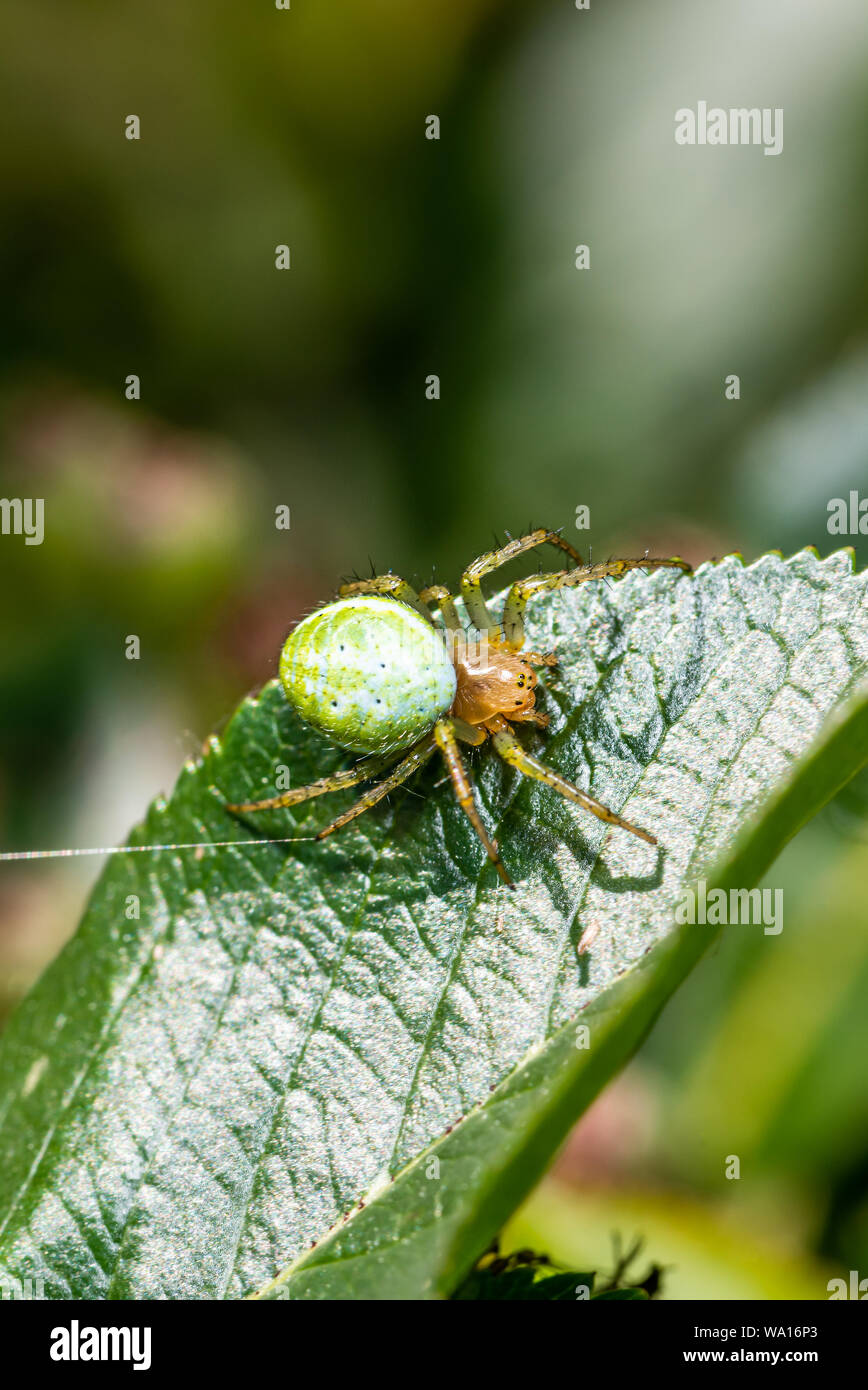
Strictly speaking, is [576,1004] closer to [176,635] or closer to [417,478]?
[176,635]

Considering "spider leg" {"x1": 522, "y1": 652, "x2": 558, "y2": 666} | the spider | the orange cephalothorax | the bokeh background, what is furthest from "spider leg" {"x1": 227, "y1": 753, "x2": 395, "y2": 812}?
the bokeh background

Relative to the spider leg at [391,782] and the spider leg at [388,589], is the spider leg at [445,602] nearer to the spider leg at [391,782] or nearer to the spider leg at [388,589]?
the spider leg at [388,589]

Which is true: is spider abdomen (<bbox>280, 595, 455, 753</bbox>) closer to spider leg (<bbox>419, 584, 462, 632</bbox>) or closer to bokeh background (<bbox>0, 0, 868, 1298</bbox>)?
spider leg (<bbox>419, 584, 462, 632</bbox>)

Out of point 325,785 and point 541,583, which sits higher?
point 541,583

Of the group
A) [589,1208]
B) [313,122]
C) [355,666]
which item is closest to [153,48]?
[313,122]

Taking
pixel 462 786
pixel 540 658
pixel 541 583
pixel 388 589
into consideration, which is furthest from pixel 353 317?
pixel 462 786

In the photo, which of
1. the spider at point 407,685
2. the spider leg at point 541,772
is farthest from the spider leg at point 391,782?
the spider leg at point 541,772

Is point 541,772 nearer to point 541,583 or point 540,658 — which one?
point 540,658
